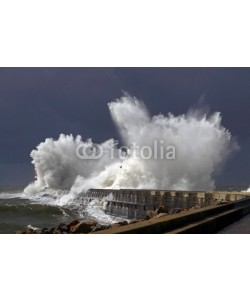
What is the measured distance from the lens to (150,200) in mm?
23859

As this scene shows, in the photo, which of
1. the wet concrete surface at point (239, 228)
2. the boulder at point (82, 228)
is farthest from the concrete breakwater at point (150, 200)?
the boulder at point (82, 228)

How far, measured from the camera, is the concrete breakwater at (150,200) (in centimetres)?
1991

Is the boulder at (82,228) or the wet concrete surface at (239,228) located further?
the boulder at (82,228)

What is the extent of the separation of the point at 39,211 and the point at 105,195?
6929 mm

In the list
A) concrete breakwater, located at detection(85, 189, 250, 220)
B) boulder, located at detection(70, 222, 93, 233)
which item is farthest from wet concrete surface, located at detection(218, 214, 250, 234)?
concrete breakwater, located at detection(85, 189, 250, 220)

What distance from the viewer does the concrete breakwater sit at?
1991 centimetres

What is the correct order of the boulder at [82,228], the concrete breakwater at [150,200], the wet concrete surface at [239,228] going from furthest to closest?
the concrete breakwater at [150,200] < the boulder at [82,228] < the wet concrete surface at [239,228]

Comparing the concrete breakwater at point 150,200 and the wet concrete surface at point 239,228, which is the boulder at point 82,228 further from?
the concrete breakwater at point 150,200

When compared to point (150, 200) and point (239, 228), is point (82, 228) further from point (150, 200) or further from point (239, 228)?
point (150, 200)

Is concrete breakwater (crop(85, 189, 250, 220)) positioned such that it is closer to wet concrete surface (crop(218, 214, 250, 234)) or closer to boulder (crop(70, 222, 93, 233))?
wet concrete surface (crop(218, 214, 250, 234))

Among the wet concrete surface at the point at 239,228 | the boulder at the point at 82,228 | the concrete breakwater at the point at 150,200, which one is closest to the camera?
the wet concrete surface at the point at 239,228

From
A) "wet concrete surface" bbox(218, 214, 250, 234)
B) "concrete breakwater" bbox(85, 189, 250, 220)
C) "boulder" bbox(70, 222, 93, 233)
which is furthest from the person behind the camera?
"concrete breakwater" bbox(85, 189, 250, 220)

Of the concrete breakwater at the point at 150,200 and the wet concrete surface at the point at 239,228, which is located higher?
the wet concrete surface at the point at 239,228
